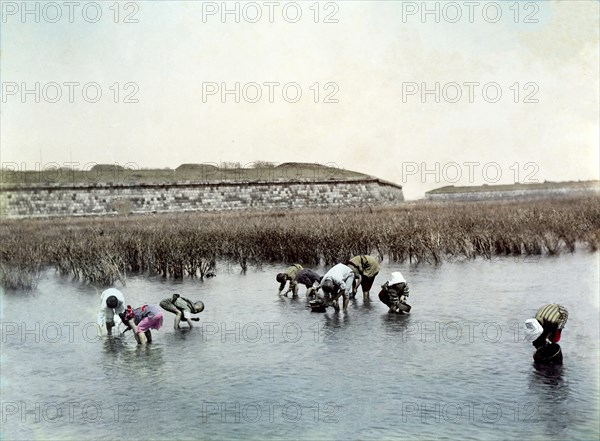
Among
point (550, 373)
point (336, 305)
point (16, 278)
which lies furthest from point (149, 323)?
point (16, 278)

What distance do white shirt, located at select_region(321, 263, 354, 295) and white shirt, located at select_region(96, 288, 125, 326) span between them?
320cm

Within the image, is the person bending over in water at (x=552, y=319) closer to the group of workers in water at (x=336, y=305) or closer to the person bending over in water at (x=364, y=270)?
the group of workers in water at (x=336, y=305)

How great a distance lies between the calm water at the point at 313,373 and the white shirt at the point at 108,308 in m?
0.32

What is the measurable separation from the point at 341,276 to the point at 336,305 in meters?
0.48

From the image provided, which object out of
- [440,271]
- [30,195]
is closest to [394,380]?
[440,271]

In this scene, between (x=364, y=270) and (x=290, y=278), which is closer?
(x=364, y=270)

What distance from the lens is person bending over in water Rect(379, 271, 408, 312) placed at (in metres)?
10.0

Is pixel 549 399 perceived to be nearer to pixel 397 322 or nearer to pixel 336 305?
pixel 397 322

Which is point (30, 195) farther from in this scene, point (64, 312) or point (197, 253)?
point (64, 312)

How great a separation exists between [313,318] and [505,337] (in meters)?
2.96

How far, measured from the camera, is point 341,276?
1038 centimetres

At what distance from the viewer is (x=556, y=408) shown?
5926 mm

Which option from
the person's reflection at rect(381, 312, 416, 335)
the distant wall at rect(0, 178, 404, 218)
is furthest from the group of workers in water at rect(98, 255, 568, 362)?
the distant wall at rect(0, 178, 404, 218)

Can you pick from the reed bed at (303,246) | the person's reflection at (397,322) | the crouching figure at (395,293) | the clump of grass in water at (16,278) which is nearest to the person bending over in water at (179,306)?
the person's reflection at (397,322)
